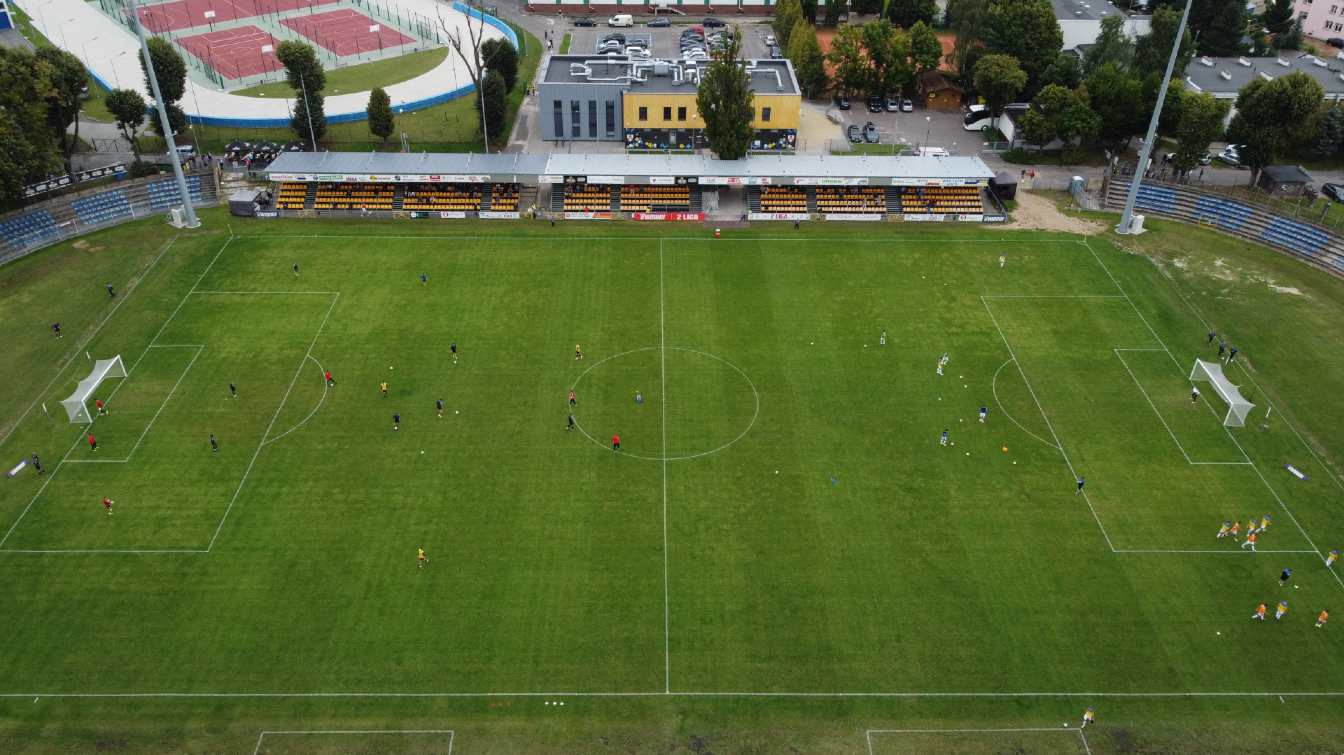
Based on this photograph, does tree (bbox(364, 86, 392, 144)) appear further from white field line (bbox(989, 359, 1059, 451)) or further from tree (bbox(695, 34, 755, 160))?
white field line (bbox(989, 359, 1059, 451))

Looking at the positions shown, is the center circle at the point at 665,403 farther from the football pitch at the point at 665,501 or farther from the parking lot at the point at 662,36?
the parking lot at the point at 662,36

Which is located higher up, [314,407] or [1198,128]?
[1198,128]

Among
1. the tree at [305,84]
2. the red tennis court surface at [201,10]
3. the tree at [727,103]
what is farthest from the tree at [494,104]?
the red tennis court surface at [201,10]

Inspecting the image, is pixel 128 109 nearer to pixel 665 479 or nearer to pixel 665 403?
pixel 665 403

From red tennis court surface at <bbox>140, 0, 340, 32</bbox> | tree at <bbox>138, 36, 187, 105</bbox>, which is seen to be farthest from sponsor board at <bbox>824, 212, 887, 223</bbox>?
red tennis court surface at <bbox>140, 0, 340, 32</bbox>

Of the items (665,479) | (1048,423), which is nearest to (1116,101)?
(1048,423)
